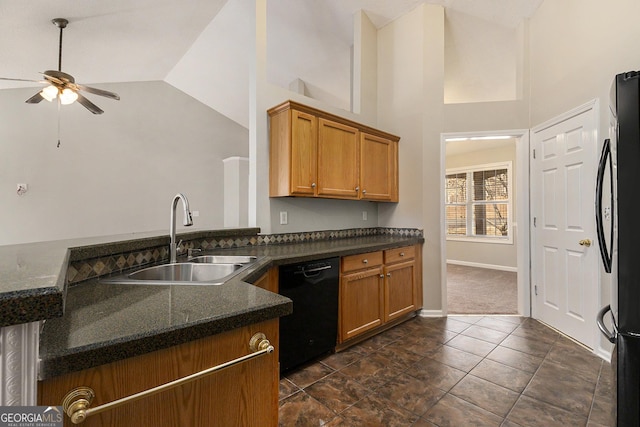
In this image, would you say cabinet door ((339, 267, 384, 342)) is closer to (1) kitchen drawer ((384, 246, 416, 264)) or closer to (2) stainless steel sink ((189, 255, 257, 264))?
(1) kitchen drawer ((384, 246, 416, 264))

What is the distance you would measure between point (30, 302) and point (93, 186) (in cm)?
578

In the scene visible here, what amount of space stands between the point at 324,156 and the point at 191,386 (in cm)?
232

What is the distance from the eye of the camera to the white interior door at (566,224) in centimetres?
249

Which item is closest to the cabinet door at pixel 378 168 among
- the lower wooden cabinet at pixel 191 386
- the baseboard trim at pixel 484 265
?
the lower wooden cabinet at pixel 191 386

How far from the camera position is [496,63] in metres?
4.14

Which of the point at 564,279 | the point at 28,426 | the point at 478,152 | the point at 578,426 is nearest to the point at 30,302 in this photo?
the point at 28,426

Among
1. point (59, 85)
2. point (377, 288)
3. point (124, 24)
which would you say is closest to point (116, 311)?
point (377, 288)

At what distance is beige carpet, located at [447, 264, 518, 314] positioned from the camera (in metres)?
3.58

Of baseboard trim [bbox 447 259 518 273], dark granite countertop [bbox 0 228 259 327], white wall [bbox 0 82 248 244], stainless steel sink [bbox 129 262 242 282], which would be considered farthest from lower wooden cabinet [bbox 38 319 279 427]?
Answer: baseboard trim [bbox 447 259 518 273]

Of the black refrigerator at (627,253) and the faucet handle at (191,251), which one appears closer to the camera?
the black refrigerator at (627,253)

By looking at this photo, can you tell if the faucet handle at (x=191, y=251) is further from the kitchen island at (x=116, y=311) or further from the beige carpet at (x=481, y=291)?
the beige carpet at (x=481, y=291)

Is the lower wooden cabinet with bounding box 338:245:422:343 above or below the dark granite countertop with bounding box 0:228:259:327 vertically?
below

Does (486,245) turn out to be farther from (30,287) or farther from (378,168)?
(30,287)

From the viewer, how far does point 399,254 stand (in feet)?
9.78
